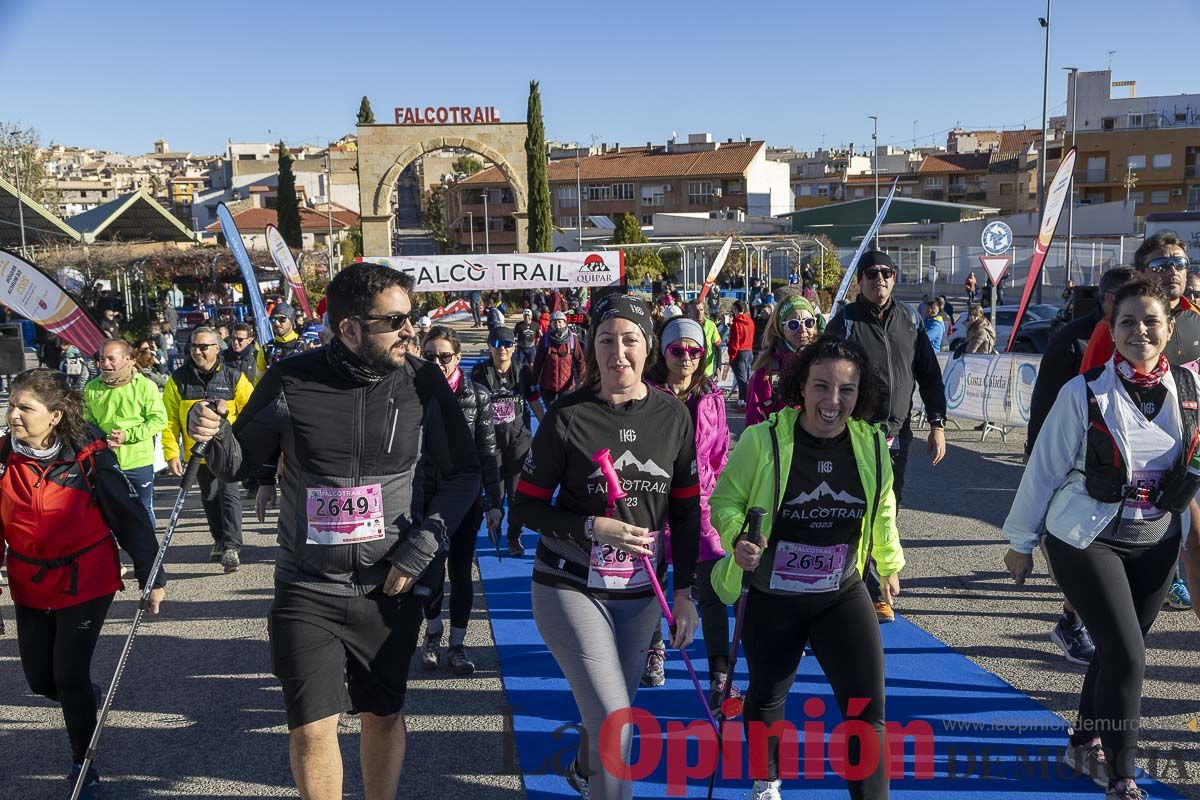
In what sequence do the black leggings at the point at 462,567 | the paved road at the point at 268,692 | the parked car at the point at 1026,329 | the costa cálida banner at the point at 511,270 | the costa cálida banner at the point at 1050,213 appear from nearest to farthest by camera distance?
the paved road at the point at 268,692, the black leggings at the point at 462,567, the costa cálida banner at the point at 1050,213, the costa cálida banner at the point at 511,270, the parked car at the point at 1026,329

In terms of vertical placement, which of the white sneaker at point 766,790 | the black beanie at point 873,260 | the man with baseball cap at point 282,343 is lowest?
the white sneaker at point 766,790

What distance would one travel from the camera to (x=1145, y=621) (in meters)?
3.86

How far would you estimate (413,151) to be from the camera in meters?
48.1

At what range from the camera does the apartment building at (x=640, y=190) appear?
76.0m

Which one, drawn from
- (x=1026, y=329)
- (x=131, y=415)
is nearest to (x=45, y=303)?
(x=131, y=415)

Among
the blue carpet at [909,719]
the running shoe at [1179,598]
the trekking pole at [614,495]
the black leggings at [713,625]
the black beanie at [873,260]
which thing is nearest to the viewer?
the trekking pole at [614,495]

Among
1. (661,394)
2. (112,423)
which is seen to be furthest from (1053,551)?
(112,423)

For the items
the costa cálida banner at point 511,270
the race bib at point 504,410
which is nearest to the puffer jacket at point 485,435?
the race bib at point 504,410

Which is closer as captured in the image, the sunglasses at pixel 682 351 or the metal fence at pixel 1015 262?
the sunglasses at pixel 682 351

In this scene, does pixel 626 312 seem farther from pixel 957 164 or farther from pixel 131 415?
pixel 957 164

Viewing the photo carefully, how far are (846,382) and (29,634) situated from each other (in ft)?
11.3

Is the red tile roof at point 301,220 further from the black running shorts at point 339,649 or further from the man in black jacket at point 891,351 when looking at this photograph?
the black running shorts at point 339,649

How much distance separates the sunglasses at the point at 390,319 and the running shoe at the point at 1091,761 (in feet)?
10.5

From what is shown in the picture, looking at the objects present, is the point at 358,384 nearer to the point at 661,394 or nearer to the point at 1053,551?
the point at 661,394
